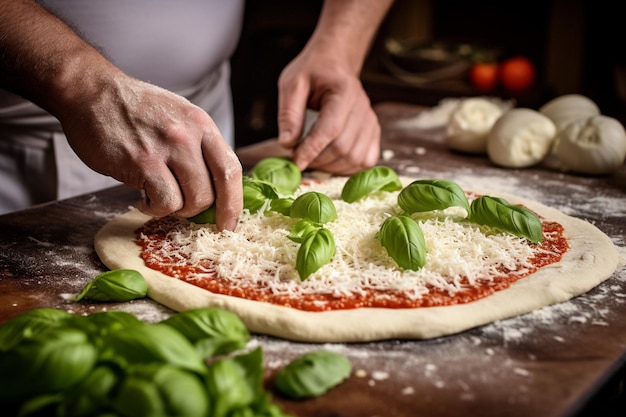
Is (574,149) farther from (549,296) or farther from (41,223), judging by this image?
(41,223)

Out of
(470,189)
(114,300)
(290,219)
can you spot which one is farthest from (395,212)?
(114,300)

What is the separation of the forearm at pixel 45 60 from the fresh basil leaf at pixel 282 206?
1.48ft

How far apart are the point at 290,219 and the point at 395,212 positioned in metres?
0.26

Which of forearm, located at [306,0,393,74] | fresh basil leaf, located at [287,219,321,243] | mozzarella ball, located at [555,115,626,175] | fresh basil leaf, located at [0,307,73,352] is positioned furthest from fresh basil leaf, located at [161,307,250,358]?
mozzarella ball, located at [555,115,626,175]

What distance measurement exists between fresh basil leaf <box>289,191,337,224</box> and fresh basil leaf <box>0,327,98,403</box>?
0.69 metres

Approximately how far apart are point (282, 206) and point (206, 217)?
0.58 ft

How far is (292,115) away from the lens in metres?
2.12

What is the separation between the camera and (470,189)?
82.1 inches

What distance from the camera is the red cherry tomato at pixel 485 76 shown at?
4082 millimetres

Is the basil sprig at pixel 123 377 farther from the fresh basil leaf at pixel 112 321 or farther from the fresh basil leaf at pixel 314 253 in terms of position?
the fresh basil leaf at pixel 314 253

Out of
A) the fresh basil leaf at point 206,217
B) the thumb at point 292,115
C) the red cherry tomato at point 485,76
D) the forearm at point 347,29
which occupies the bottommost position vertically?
the red cherry tomato at point 485,76

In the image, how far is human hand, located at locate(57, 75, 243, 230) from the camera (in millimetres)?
1472

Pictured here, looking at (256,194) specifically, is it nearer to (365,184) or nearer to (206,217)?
(206,217)

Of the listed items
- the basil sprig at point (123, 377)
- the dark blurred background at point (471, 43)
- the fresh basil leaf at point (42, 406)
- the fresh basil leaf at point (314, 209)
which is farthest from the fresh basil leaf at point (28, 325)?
the dark blurred background at point (471, 43)
